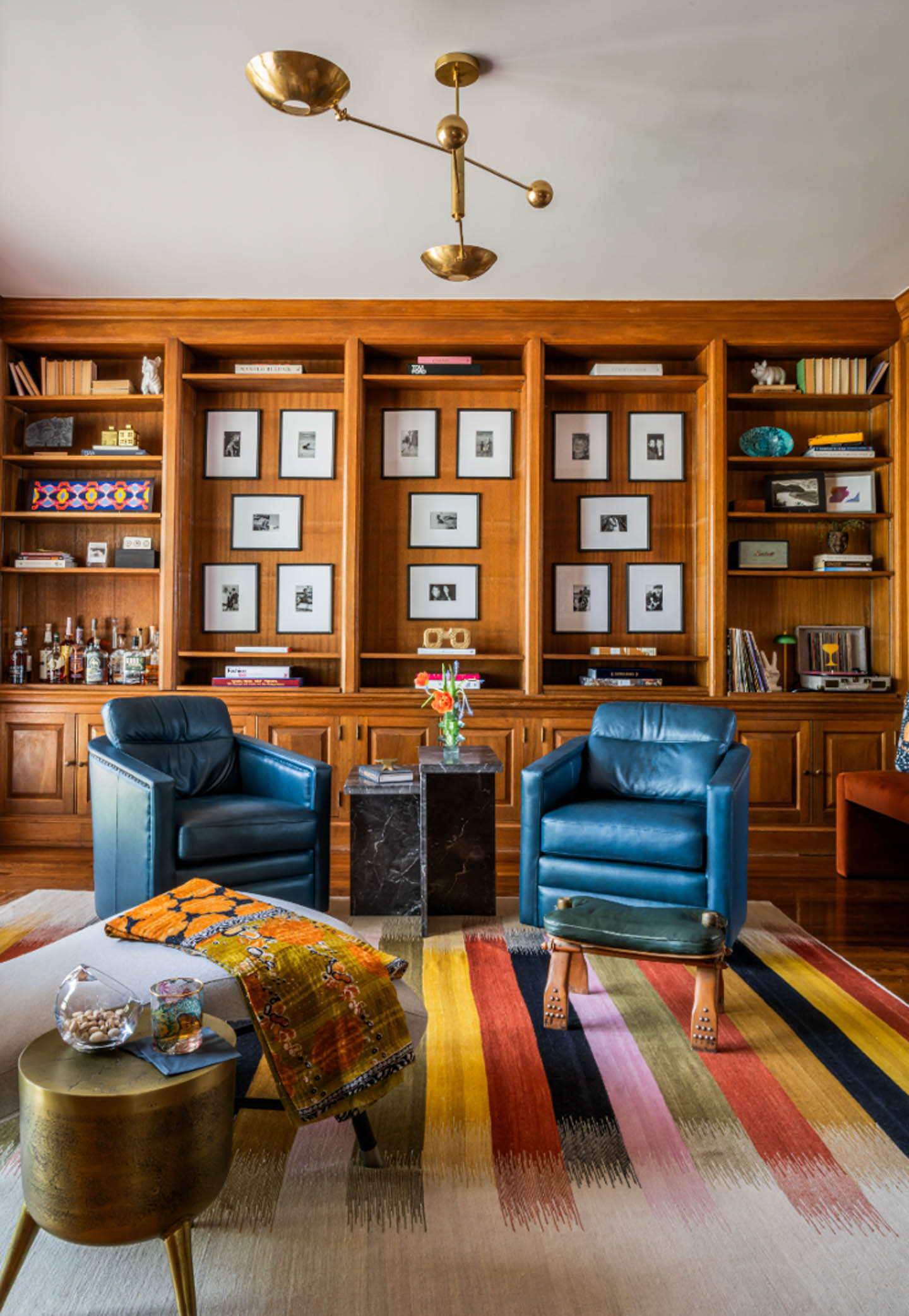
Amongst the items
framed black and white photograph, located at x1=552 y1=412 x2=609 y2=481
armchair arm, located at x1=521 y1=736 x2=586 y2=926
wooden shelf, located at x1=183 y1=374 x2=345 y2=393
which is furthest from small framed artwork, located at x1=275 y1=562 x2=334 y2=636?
armchair arm, located at x1=521 y1=736 x2=586 y2=926

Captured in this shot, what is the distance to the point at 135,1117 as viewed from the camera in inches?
49.8

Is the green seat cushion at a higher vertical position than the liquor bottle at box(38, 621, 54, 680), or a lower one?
lower

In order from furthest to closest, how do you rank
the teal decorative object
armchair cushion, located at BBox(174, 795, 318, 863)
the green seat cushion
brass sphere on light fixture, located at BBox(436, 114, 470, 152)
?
the teal decorative object → armchair cushion, located at BBox(174, 795, 318, 863) → brass sphere on light fixture, located at BBox(436, 114, 470, 152) → the green seat cushion

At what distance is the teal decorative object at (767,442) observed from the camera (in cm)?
470

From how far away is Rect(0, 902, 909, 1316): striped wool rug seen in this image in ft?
4.61

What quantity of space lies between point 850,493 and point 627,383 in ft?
4.57

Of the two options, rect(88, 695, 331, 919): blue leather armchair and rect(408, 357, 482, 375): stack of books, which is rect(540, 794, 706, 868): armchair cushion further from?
rect(408, 357, 482, 375): stack of books

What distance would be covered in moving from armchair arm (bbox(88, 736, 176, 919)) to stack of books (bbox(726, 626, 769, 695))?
9.79 ft

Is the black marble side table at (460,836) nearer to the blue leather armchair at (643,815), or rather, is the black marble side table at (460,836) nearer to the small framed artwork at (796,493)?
the blue leather armchair at (643,815)

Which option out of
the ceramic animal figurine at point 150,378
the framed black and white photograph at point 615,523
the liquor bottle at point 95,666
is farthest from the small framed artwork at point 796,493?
the liquor bottle at point 95,666

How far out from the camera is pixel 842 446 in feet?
15.0

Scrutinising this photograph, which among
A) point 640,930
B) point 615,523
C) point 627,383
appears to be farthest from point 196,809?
point 627,383

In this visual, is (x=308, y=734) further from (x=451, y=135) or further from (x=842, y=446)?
(x=842, y=446)

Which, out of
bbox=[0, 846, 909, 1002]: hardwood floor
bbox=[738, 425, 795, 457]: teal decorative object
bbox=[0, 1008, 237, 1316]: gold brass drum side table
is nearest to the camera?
bbox=[0, 1008, 237, 1316]: gold brass drum side table
